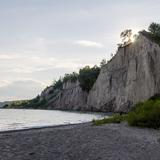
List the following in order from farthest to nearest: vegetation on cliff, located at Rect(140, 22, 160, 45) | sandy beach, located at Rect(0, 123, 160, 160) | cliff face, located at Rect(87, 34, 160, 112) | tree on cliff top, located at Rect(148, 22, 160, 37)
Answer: tree on cliff top, located at Rect(148, 22, 160, 37) → vegetation on cliff, located at Rect(140, 22, 160, 45) → cliff face, located at Rect(87, 34, 160, 112) → sandy beach, located at Rect(0, 123, 160, 160)

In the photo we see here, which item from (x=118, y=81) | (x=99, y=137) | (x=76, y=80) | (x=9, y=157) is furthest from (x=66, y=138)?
(x=76, y=80)

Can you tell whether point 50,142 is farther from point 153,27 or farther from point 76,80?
point 76,80

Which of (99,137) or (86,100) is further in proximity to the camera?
(86,100)

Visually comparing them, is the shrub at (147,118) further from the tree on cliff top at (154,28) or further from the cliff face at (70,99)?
the cliff face at (70,99)

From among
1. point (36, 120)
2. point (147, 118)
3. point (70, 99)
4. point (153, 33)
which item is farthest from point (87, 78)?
point (147, 118)

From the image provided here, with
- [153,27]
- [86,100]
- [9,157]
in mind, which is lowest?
[9,157]

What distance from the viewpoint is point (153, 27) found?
116 meters

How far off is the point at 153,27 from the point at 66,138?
9907 centimetres

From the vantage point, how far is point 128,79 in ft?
327

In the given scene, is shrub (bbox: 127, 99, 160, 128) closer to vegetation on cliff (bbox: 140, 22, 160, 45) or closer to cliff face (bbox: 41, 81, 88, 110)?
vegetation on cliff (bbox: 140, 22, 160, 45)

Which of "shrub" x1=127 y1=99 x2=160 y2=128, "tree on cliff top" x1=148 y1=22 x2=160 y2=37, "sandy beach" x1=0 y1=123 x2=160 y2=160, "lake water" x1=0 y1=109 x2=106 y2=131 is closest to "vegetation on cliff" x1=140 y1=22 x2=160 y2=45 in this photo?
"tree on cliff top" x1=148 y1=22 x2=160 y2=37

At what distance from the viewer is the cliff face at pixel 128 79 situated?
90.3m

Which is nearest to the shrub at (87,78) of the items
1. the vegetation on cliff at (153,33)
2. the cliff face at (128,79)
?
the cliff face at (128,79)

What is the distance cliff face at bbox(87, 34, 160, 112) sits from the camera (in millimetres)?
90250
